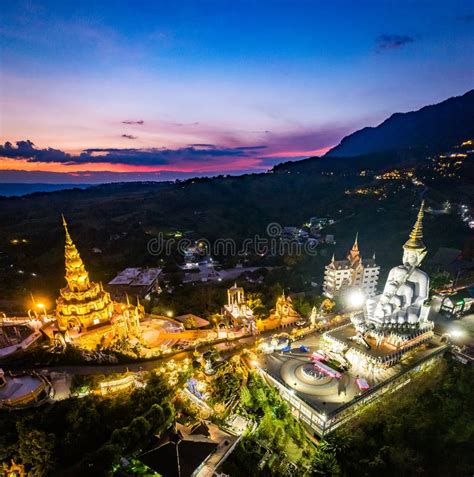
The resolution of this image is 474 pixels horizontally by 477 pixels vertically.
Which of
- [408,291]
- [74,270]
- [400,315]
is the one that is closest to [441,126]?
[408,291]

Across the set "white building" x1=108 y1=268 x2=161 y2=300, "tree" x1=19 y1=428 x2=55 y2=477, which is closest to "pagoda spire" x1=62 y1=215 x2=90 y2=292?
"white building" x1=108 y1=268 x2=161 y2=300

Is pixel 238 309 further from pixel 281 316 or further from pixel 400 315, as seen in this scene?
pixel 400 315

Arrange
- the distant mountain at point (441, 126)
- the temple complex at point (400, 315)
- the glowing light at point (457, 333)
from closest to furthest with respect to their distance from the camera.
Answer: the temple complex at point (400, 315), the glowing light at point (457, 333), the distant mountain at point (441, 126)

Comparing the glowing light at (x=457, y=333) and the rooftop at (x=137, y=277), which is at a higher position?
the glowing light at (x=457, y=333)

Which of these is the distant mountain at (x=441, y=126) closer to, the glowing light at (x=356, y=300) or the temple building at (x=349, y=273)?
the temple building at (x=349, y=273)

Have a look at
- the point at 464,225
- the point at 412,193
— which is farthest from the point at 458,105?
the point at 464,225

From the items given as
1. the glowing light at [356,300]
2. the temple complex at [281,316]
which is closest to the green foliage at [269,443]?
the temple complex at [281,316]
